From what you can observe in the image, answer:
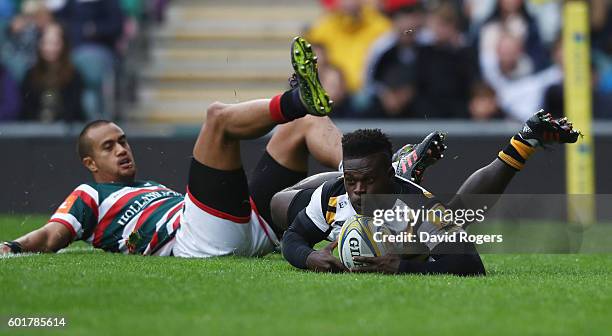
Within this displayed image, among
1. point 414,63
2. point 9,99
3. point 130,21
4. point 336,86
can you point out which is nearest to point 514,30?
point 414,63

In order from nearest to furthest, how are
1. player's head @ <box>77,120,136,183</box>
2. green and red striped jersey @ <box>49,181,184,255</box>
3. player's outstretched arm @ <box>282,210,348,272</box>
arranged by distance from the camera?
player's outstretched arm @ <box>282,210,348,272</box> < green and red striped jersey @ <box>49,181,184,255</box> < player's head @ <box>77,120,136,183</box>

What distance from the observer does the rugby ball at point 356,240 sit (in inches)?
275

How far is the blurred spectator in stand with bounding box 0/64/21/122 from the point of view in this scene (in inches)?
637

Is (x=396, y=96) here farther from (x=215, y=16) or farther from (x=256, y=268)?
(x=256, y=268)

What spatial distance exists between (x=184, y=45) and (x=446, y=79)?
15.1 feet

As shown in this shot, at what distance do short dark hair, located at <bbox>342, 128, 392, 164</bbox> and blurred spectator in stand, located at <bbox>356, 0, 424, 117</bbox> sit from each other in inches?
312

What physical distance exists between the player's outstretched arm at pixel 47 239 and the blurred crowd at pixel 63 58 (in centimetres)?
700

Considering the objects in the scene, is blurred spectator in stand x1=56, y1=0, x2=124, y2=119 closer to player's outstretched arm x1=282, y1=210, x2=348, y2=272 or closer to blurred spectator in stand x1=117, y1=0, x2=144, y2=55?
blurred spectator in stand x1=117, y1=0, x2=144, y2=55

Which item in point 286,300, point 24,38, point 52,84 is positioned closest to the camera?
point 286,300

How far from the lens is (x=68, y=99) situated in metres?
15.7

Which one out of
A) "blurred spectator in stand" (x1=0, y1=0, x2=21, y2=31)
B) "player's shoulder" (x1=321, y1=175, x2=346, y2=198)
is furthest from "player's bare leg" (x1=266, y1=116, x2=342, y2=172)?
"blurred spectator in stand" (x1=0, y1=0, x2=21, y2=31)

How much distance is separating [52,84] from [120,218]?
7412mm

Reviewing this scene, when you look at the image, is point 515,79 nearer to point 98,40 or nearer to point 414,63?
point 414,63

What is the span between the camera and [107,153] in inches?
367
